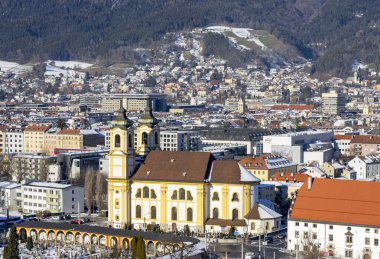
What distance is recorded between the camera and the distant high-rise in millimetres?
137875

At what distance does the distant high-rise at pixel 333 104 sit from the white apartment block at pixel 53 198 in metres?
84.6

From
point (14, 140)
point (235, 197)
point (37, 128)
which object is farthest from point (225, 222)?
point (14, 140)

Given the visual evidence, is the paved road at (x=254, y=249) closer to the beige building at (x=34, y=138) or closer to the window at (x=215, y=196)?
the window at (x=215, y=196)

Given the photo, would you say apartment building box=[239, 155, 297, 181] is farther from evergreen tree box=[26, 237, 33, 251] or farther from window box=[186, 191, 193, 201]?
evergreen tree box=[26, 237, 33, 251]

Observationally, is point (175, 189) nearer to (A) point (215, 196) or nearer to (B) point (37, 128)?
(A) point (215, 196)

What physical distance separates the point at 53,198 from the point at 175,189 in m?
8.36

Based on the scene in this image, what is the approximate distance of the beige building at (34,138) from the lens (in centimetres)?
8744

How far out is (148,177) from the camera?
48406 mm

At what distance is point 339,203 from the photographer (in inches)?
1670

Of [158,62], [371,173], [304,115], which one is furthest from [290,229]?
[158,62]

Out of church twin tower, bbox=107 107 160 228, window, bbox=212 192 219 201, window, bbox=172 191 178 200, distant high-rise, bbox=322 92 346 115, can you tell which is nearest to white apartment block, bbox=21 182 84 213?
church twin tower, bbox=107 107 160 228

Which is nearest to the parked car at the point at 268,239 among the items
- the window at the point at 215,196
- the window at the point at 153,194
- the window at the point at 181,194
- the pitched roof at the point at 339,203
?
the pitched roof at the point at 339,203

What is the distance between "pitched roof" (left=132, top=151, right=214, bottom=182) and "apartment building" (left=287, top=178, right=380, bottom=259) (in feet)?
18.6

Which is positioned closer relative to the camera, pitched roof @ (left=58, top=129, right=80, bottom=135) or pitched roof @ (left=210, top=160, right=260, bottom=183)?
pitched roof @ (left=210, top=160, right=260, bottom=183)
